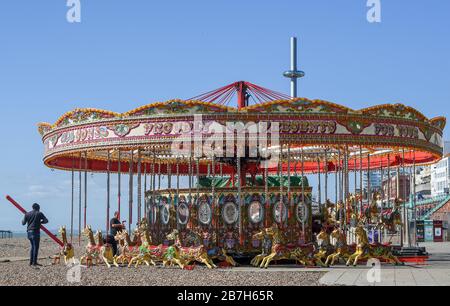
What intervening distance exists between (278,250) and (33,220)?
7.39m

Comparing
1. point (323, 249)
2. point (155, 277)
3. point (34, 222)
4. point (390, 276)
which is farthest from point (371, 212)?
point (34, 222)

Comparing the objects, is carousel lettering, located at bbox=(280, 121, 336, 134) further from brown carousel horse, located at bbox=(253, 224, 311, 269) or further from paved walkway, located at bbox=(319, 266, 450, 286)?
paved walkway, located at bbox=(319, 266, 450, 286)

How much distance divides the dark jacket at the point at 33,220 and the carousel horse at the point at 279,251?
6.76m

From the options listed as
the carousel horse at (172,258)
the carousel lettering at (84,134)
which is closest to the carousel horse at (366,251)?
the carousel horse at (172,258)

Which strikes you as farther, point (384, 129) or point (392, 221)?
point (392, 221)

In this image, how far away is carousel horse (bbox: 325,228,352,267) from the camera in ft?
75.3

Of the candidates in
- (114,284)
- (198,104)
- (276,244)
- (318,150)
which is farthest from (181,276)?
(318,150)

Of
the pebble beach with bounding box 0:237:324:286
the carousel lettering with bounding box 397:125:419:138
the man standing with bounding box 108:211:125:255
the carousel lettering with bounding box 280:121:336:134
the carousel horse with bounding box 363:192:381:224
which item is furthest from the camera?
the carousel horse with bounding box 363:192:381:224

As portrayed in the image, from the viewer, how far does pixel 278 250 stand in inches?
885

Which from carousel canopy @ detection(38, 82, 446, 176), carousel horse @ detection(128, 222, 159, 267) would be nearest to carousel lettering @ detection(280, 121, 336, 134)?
carousel canopy @ detection(38, 82, 446, 176)

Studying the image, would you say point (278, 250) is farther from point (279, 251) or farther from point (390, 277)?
point (390, 277)

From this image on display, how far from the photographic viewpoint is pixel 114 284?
686 inches

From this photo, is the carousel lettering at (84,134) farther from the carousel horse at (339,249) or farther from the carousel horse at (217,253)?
the carousel horse at (339,249)
